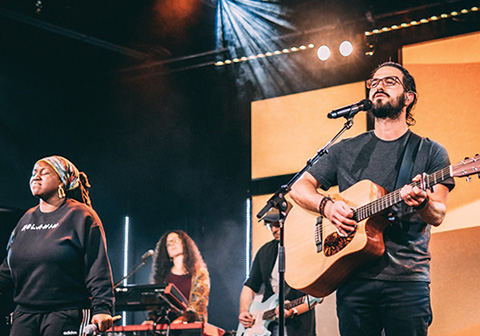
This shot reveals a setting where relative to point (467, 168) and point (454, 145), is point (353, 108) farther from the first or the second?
point (454, 145)

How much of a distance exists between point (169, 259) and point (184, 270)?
0.43 m

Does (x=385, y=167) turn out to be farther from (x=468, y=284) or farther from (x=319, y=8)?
(x=319, y=8)

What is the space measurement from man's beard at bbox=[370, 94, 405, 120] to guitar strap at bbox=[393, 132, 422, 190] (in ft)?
0.70

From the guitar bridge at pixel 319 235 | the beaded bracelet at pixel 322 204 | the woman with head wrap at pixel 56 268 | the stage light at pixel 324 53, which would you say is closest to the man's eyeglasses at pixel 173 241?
the stage light at pixel 324 53

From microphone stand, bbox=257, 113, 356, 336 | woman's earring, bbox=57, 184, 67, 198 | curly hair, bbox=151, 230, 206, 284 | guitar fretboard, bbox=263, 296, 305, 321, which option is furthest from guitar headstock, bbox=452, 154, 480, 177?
curly hair, bbox=151, 230, 206, 284

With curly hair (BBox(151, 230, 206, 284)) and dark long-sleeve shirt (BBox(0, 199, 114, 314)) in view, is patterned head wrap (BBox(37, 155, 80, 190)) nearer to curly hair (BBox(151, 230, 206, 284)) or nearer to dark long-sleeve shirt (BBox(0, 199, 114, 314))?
dark long-sleeve shirt (BBox(0, 199, 114, 314))

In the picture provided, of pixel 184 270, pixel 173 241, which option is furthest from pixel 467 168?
pixel 173 241

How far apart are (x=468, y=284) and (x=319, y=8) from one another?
370cm

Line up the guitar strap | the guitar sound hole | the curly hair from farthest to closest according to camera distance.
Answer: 1. the curly hair
2. the guitar sound hole
3. the guitar strap

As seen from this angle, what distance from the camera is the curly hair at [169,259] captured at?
26.6ft

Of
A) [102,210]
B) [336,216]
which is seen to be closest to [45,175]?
[336,216]

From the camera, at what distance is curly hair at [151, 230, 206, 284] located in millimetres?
8102

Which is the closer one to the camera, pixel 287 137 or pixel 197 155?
pixel 287 137

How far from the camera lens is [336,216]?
362 cm
